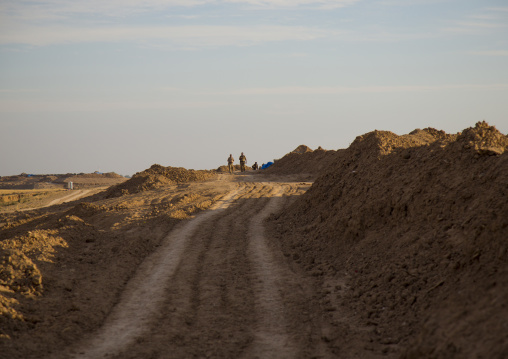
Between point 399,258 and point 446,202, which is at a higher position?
point 446,202

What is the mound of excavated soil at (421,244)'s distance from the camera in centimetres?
728

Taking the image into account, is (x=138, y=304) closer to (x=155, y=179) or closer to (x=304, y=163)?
(x=155, y=179)

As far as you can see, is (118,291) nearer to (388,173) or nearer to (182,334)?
(182,334)

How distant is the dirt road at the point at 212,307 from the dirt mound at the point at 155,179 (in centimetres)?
1735

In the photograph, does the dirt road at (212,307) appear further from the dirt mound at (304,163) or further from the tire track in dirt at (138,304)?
the dirt mound at (304,163)

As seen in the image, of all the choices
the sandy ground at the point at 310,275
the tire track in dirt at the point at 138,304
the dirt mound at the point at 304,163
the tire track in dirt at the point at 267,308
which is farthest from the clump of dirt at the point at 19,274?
the dirt mound at the point at 304,163

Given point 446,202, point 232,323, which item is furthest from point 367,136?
point 232,323

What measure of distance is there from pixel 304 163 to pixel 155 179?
1571 centimetres

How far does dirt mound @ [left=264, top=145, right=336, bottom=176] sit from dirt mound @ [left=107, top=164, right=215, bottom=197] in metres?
8.35

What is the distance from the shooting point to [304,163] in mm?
45875

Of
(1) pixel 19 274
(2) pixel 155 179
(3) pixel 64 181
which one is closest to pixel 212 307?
(1) pixel 19 274

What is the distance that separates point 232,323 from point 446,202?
19.0 feet

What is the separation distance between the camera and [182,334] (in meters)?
9.20

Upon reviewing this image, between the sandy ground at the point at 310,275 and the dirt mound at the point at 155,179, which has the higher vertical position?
the dirt mound at the point at 155,179
